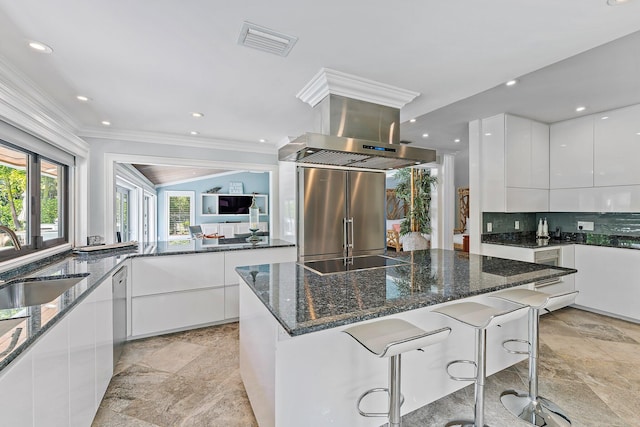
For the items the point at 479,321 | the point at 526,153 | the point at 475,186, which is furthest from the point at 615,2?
the point at 526,153

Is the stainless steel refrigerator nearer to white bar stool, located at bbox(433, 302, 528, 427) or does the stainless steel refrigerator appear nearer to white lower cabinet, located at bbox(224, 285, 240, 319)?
white lower cabinet, located at bbox(224, 285, 240, 319)

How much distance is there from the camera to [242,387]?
2174 mm

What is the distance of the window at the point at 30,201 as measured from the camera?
2104mm

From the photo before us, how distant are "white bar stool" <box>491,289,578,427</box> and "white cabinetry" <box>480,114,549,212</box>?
1.81 meters

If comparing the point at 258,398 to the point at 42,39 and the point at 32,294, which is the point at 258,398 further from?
the point at 42,39

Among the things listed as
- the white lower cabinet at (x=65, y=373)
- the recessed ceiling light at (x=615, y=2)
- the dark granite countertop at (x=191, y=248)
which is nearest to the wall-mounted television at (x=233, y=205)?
the dark granite countertop at (x=191, y=248)

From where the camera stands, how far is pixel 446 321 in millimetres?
1890

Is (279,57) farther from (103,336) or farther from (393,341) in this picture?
(103,336)

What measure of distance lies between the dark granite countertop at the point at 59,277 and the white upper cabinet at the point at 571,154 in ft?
11.5

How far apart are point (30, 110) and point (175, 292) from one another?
1.91 metres

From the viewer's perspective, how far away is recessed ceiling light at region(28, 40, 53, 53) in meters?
1.68

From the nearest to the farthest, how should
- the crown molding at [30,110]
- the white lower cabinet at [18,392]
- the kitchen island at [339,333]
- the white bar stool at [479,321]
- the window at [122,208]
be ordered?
the white lower cabinet at [18,392], the kitchen island at [339,333], the white bar stool at [479,321], the crown molding at [30,110], the window at [122,208]

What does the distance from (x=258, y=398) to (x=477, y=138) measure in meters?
3.53

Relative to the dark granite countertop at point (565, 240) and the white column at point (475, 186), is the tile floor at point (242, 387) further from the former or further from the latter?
the white column at point (475, 186)
